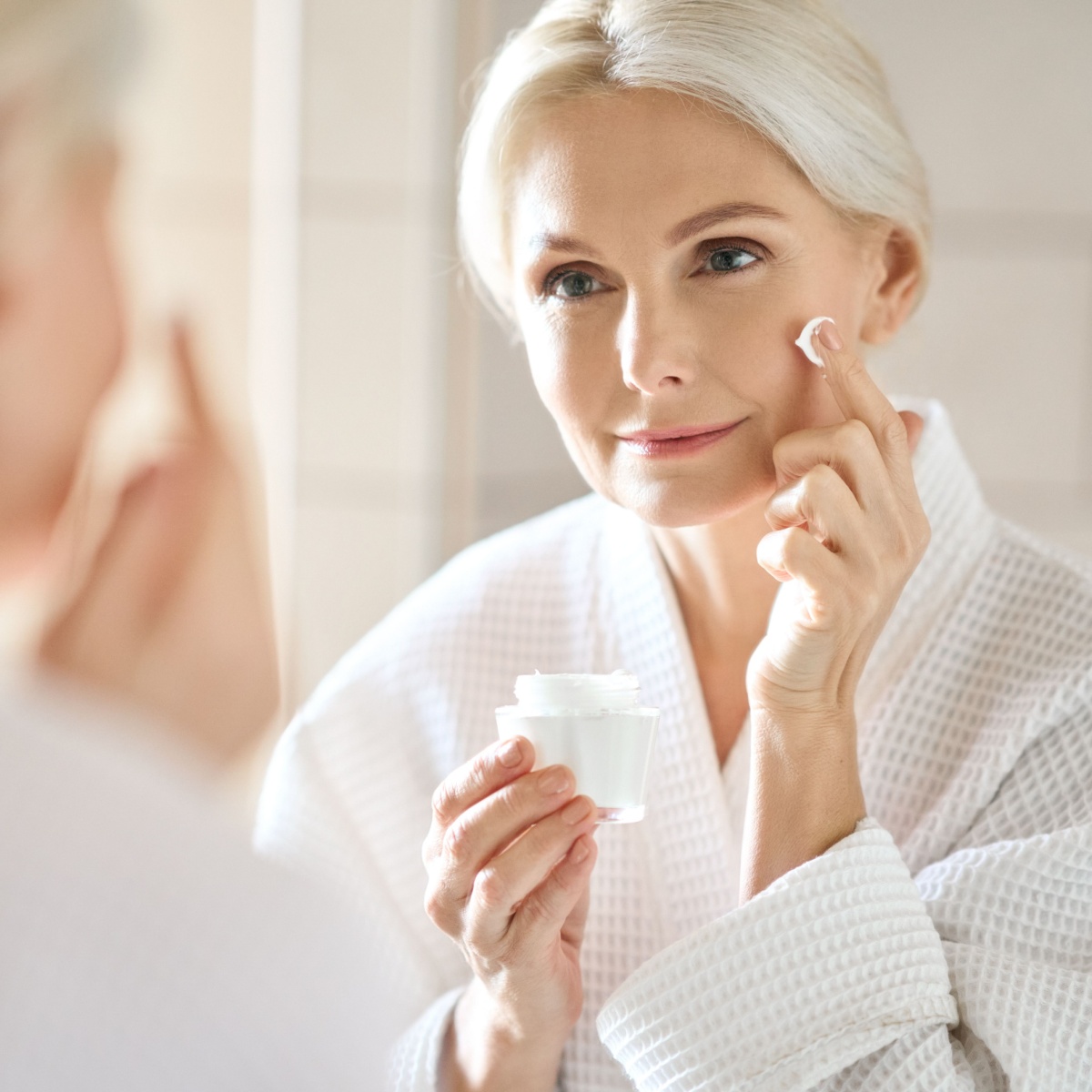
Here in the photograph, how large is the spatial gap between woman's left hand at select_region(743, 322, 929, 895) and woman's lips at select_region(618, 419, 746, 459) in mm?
96

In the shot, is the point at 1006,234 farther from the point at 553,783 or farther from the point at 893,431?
the point at 553,783

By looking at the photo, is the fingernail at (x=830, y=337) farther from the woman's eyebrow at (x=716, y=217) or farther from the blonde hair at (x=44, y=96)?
the blonde hair at (x=44, y=96)

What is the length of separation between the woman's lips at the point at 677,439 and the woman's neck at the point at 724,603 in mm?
152

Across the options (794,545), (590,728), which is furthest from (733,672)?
(590,728)

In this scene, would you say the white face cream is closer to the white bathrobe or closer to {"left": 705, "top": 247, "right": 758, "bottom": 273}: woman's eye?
the white bathrobe

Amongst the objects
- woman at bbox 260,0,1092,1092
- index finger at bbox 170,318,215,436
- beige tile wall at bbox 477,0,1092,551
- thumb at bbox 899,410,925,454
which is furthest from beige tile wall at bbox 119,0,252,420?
index finger at bbox 170,318,215,436

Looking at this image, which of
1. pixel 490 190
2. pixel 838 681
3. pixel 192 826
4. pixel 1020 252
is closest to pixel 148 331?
pixel 490 190

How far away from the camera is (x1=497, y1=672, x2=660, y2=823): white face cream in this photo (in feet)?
3.27

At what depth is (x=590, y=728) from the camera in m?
1.00

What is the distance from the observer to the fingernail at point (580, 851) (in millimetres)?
1025

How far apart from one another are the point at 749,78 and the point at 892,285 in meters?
0.30

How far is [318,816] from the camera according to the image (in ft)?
4.77

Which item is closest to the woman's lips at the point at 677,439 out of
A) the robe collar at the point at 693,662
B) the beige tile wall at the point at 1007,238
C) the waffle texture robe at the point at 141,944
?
the robe collar at the point at 693,662

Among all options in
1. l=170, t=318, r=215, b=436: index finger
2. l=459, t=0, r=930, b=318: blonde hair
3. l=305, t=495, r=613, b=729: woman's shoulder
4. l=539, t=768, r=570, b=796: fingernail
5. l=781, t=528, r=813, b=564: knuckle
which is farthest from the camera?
l=305, t=495, r=613, b=729: woman's shoulder
